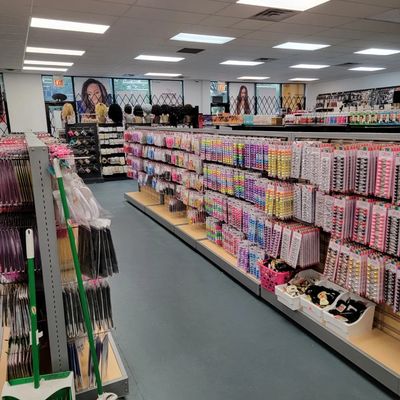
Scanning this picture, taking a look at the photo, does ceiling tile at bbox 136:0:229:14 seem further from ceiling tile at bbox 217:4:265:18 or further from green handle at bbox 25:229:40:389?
green handle at bbox 25:229:40:389

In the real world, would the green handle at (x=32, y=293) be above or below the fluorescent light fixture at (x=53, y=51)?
below

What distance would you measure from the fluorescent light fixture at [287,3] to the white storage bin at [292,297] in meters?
4.01

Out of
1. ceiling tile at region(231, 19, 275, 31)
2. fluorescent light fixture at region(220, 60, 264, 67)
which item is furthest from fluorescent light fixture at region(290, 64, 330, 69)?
ceiling tile at region(231, 19, 275, 31)

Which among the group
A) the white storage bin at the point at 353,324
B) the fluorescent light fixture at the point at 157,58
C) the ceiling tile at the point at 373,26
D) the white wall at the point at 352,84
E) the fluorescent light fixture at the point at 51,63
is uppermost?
the fluorescent light fixture at the point at 51,63

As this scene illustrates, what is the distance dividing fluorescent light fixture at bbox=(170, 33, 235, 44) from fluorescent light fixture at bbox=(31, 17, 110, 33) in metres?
1.54

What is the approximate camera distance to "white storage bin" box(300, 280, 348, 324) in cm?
277

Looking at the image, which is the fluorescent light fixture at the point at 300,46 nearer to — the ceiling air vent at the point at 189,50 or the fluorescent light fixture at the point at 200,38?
the fluorescent light fixture at the point at 200,38

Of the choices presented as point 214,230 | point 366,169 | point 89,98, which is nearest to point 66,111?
point 89,98

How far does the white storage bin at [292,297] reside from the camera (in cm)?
297

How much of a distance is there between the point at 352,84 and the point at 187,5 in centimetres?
1190

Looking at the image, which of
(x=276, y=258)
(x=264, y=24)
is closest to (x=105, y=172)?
(x=264, y=24)

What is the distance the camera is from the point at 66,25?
6.28 metres

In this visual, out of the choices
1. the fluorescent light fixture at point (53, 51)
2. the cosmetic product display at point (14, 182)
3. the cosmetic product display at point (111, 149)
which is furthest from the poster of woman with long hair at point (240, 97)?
the cosmetic product display at point (14, 182)

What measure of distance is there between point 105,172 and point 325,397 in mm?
9952
